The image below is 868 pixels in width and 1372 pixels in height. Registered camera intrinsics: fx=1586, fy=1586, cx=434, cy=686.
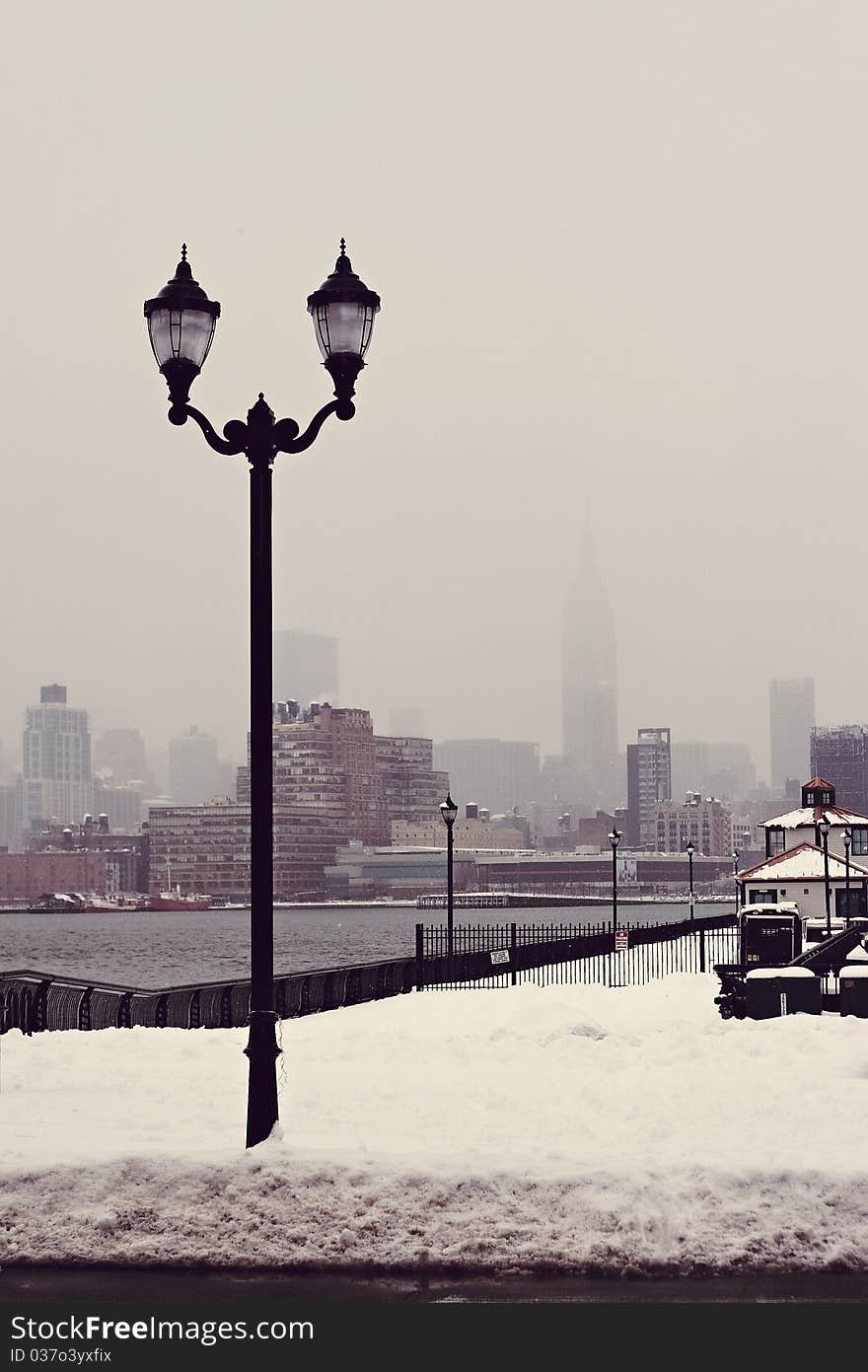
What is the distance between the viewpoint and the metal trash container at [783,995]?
22859 mm

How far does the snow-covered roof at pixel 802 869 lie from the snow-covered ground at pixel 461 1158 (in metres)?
58.6

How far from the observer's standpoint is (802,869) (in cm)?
7562

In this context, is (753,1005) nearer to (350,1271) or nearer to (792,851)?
(350,1271)

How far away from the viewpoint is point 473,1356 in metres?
8.37

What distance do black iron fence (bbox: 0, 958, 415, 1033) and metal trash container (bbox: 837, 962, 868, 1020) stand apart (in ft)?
30.3

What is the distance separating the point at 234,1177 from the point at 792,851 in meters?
70.2

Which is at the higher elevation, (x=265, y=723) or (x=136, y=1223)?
(x=265, y=723)

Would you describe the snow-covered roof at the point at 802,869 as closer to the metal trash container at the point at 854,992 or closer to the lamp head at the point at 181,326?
the metal trash container at the point at 854,992

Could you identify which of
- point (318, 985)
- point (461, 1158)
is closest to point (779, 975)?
point (318, 985)

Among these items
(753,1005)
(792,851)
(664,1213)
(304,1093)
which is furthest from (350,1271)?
(792,851)

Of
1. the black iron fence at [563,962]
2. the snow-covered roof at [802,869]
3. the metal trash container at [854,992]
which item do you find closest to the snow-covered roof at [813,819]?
the snow-covered roof at [802,869]

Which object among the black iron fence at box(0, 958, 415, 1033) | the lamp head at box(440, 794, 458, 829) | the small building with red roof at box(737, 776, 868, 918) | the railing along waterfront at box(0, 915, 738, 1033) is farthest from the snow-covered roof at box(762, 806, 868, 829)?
the black iron fence at box(0, 958, 415, 1033)

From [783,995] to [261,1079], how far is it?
41.5ft

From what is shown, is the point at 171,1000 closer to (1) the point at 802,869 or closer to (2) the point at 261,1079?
(2) the point at 261,1079
